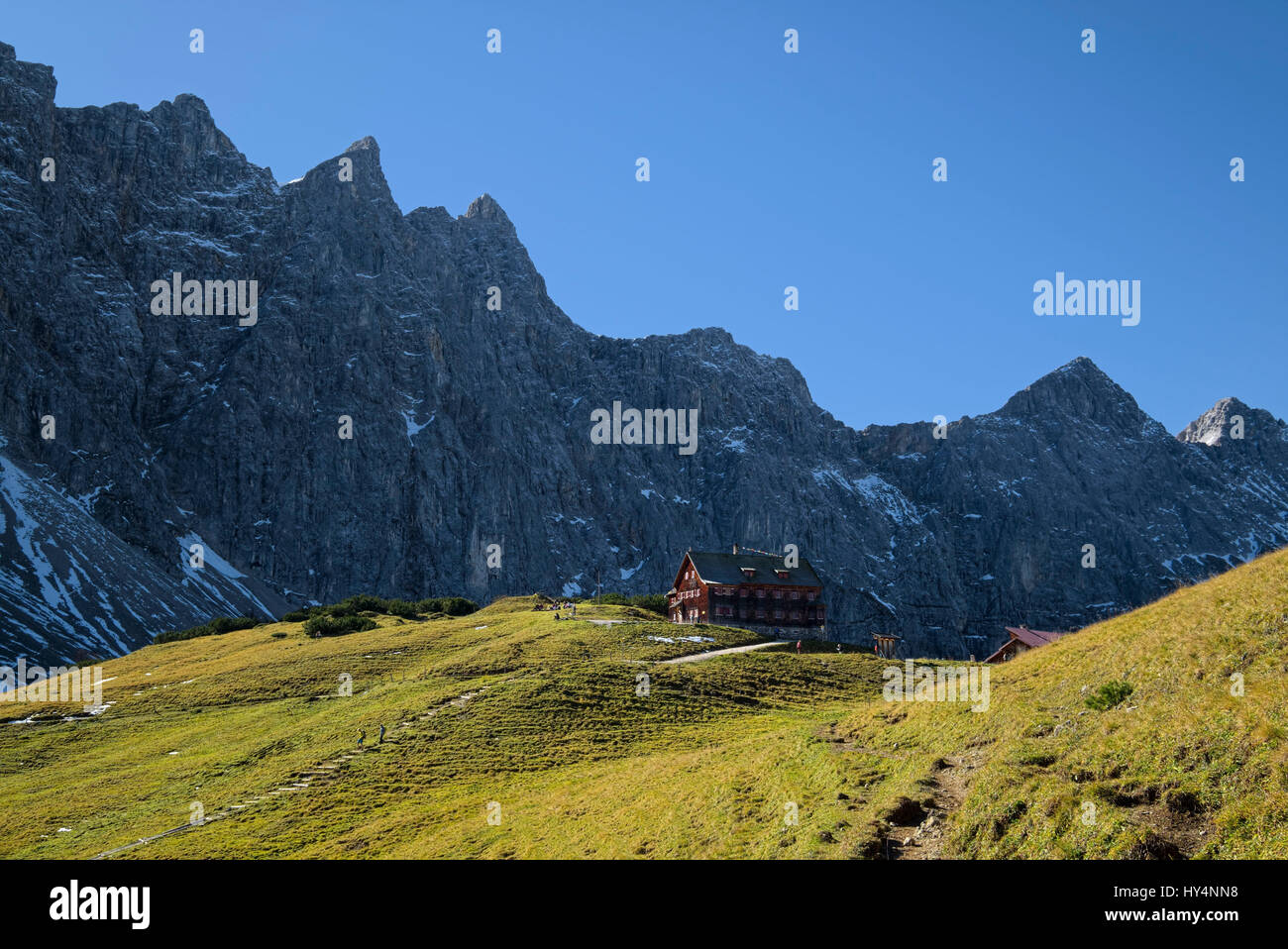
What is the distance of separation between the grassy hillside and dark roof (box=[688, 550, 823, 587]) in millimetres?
20321

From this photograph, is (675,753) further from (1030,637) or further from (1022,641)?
(1030,637)

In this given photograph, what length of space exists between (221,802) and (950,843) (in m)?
34.2

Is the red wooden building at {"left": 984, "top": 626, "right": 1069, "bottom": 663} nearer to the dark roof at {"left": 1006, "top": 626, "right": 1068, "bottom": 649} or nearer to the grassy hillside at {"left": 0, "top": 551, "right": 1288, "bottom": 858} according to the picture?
the dark roof at {"left": 1006, "top": 626, "right": 1068, "bottom": 649}

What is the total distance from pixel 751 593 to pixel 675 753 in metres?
54.8

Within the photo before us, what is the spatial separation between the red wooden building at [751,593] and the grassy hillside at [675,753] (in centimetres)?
1911

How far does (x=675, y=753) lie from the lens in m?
40.8

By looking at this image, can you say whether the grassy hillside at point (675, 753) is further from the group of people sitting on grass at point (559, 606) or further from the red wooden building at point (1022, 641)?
the red wooden building at point (1022, 641)

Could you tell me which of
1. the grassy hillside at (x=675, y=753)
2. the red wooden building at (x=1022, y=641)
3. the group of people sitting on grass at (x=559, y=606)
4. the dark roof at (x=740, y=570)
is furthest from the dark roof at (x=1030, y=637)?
the group of people sitting on grass at (x=559, y=606)

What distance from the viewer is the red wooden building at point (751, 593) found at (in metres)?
93.5

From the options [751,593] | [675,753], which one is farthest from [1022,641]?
[675,753]

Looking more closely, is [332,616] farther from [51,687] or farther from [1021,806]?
[1021,806]

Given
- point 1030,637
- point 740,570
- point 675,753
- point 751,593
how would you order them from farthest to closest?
point 740,570
point 751,593
point 1030,637
point 675,753
